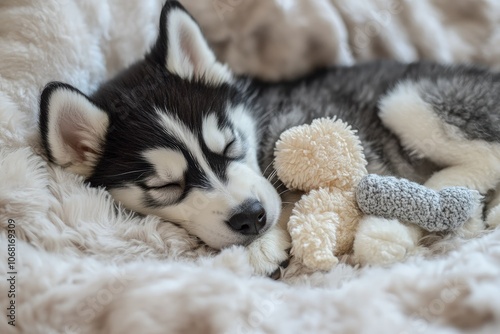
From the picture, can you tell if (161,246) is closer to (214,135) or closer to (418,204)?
(214,135)

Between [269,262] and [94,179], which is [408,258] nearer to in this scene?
[269,262]

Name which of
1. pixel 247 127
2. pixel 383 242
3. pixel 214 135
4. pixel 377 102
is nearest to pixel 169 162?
pixel 214 135

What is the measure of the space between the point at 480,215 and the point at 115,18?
1.82 meters

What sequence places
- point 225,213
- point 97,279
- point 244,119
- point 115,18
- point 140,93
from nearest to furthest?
point 97,279 < point 225,213 < point 140,93 < point 244,119 < point 115,18

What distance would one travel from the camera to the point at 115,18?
93.9 inches

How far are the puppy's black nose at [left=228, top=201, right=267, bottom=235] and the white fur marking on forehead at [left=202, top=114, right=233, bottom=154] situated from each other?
0.29 m

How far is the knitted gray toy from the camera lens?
5.55 ft

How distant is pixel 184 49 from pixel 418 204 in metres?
1.17

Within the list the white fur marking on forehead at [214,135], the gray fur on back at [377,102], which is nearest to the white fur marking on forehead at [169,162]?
the white fur marking on forehead at [214,135]

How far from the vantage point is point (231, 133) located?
201cm

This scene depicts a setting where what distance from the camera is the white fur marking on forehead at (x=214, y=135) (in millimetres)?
1913

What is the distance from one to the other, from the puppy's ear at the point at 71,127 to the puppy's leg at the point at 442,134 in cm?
125

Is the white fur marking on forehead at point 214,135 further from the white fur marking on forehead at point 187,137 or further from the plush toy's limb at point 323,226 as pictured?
the plush toy's limb at point 323,226

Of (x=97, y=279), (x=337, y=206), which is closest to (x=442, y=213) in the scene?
(x=337, y=206)
